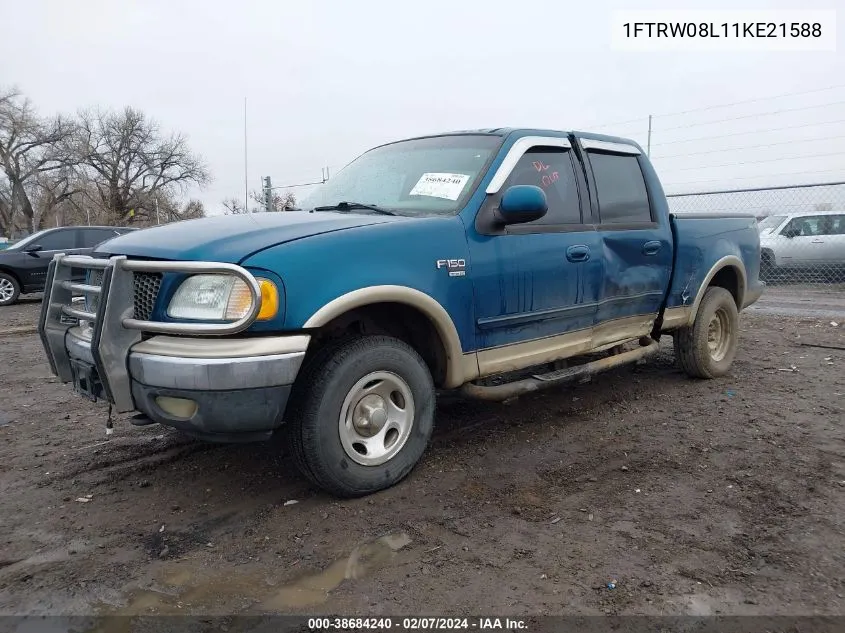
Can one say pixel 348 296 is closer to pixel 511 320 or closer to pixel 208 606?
pixel 511 320

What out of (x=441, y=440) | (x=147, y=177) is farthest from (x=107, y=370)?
(x=147, y=177)

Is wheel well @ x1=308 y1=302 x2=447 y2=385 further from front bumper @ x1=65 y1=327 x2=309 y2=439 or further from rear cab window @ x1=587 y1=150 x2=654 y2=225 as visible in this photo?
rear cab window @ x1=587 y1=150 x2=654 y2=225

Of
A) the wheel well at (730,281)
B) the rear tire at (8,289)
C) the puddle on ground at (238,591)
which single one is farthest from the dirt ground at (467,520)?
the rear tire at (8,289)

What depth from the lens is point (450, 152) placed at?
402cm

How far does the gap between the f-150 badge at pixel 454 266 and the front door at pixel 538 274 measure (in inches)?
2.9

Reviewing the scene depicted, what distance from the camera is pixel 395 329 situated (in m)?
3.48

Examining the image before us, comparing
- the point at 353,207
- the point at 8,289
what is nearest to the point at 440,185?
the point at 353,207

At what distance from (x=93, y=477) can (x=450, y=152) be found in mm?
2797

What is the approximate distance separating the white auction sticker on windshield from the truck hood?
13.7 inches

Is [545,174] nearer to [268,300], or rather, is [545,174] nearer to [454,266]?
[454,266]

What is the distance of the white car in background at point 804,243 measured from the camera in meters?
13.2

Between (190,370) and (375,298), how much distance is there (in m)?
0.88

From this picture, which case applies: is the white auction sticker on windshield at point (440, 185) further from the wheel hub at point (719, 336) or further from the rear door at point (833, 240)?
the rear door at point (833, 240)

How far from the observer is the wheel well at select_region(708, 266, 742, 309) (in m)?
5.66
